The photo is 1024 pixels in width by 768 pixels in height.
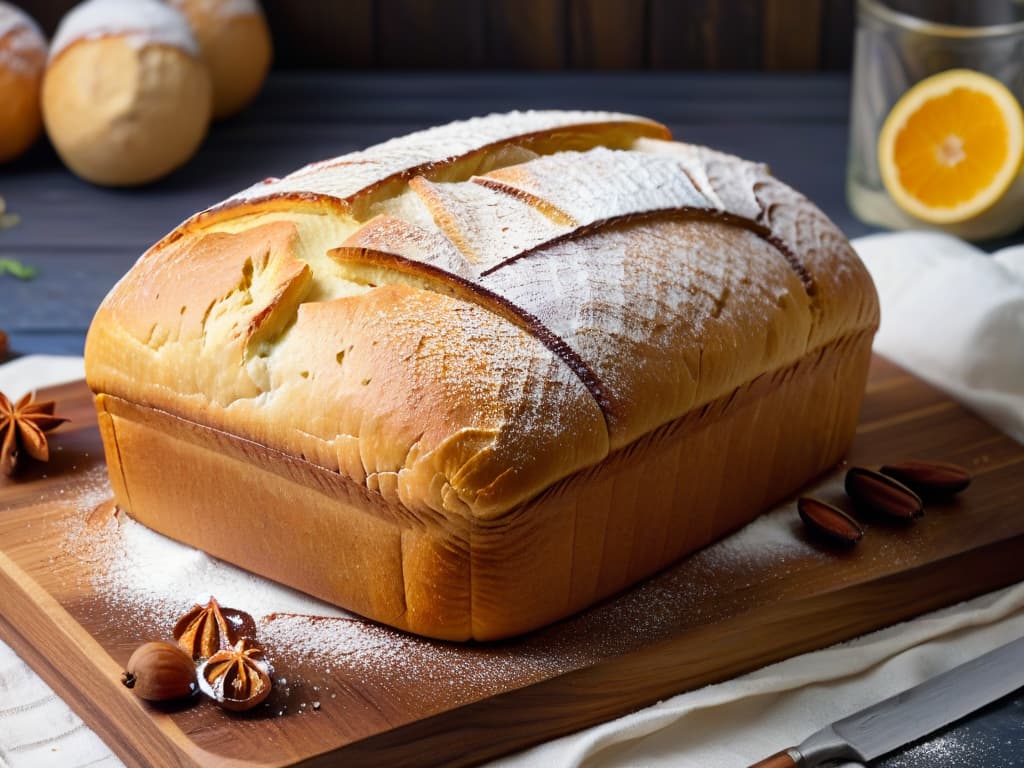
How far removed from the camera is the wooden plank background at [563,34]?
3285 millimetres

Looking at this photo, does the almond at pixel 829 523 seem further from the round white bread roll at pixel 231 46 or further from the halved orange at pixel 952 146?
the round white bread roll at pixel 231 46

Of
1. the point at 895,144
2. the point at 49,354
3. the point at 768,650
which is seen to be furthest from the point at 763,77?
the point at 768,650

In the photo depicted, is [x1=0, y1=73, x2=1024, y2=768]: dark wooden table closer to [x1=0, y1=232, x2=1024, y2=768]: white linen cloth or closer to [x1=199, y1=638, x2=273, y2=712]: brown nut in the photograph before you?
[x1=0, y1=232, x2=1024, y2=768]: white linen cloth

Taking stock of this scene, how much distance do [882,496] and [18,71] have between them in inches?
69.7

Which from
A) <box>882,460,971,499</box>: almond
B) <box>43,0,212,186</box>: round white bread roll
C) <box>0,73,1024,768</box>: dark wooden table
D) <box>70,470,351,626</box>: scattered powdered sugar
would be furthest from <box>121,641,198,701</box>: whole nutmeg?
<box>43,0,212,186</box>: round white bread roll

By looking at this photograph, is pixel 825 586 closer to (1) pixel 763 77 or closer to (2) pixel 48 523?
(2) pixel 48 523

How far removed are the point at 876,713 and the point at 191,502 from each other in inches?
29.3

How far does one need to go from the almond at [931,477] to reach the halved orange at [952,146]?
0.92 m

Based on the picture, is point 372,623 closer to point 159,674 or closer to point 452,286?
point 159,674

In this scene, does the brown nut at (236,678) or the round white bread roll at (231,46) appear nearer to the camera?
the brown nut at (236,678)

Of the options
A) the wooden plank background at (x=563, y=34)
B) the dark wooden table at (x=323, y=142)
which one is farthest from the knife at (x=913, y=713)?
the wooden plank background at (x=563, y=34)

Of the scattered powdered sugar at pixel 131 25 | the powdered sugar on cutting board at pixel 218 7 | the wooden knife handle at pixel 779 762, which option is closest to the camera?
the wooden knife handle at pixel 779 762

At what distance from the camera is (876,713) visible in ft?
4.54

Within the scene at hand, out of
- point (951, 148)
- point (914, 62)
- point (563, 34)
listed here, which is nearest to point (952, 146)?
point (951, 148)
